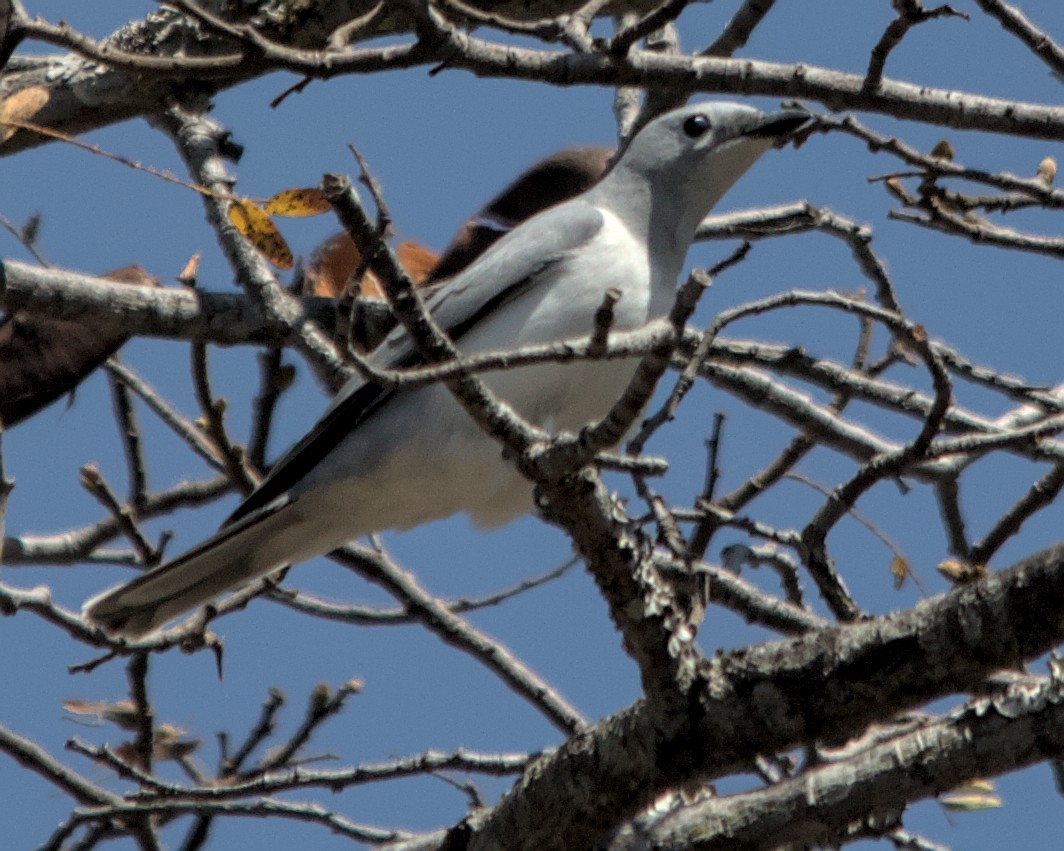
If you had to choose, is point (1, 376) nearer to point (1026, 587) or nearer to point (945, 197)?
point (945, 197)

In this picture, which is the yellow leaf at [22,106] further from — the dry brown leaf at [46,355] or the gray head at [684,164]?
A: the gray head at [684,164]

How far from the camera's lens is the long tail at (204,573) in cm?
447

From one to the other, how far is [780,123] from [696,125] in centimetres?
A: 40

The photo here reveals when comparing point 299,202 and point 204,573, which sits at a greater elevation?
point 299,202

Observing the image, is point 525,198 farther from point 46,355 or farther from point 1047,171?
point 1047,171

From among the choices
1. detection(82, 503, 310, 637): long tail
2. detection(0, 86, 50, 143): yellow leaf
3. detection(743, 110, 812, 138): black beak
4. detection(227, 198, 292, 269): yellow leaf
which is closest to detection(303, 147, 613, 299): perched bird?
detection(82, 503, 310, 637): long tail

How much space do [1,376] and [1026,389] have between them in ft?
11.0

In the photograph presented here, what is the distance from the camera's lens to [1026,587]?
277 cm

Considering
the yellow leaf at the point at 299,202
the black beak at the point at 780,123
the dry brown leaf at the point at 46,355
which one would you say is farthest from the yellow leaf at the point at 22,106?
the black beak at the point at 780,123

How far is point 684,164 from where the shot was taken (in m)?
5.34

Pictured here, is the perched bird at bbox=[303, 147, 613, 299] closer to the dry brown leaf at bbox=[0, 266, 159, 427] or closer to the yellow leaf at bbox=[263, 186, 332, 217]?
the dry brown leaf at bbox=[0, 266, 159, 427]

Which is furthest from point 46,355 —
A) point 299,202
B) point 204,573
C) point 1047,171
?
point 1047,171

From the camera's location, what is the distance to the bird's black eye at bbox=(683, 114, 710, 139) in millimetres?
5422

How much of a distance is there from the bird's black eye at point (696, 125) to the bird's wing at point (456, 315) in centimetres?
78
